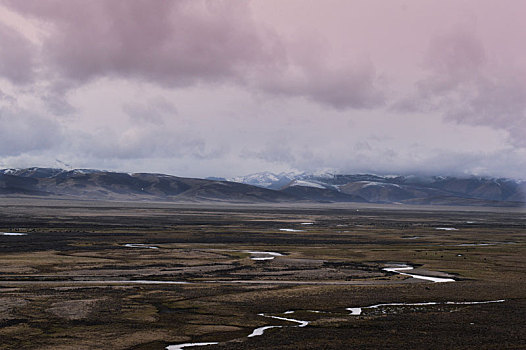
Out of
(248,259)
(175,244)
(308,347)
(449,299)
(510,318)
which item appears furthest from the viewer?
(175,244)

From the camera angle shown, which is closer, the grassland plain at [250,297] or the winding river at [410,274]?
the grassland plain at [250,297]

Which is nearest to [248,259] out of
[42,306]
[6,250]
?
[6,250]

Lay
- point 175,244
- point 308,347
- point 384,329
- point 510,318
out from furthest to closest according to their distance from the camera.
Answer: point 175,244, point 510,318, point 384,329, point 308,347

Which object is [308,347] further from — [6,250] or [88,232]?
[88,232]

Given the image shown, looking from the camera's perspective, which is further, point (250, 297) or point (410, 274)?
point (410, 274)

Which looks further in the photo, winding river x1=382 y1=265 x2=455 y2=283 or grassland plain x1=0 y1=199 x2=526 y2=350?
winding river x1=382 y1=265 x2=455 y2=283

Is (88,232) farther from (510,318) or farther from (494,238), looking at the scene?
(510,318)

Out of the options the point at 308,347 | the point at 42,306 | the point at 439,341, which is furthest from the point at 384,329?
the point at 42,306

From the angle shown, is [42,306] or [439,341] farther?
[42,306]

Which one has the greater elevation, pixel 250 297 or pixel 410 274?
pixel 250 297
